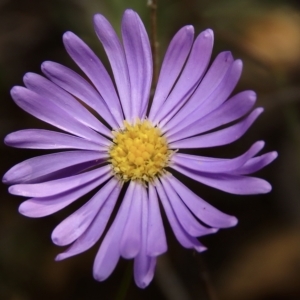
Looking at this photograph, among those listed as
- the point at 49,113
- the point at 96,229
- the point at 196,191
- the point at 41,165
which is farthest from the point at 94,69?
the point at 196,191

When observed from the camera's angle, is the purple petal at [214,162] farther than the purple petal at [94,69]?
No

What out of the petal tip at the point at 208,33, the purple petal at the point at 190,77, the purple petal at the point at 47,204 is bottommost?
the purple petal at the point at 47,204

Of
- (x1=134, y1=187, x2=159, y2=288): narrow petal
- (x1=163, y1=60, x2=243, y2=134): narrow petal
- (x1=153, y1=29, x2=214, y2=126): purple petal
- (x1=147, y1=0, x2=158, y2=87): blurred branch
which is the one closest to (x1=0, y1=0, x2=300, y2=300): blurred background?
(x1=147, y1=0, x2=158, y2=87): blurred branch

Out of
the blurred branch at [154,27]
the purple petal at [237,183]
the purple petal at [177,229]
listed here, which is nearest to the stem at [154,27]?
the blurred branch at [154,27]

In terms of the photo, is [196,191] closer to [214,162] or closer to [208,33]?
[214,162]

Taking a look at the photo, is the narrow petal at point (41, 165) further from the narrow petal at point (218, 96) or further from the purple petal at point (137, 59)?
the narrow petal at point (218, 96)

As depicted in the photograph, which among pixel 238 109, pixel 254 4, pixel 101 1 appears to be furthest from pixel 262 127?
pixel 238 109
